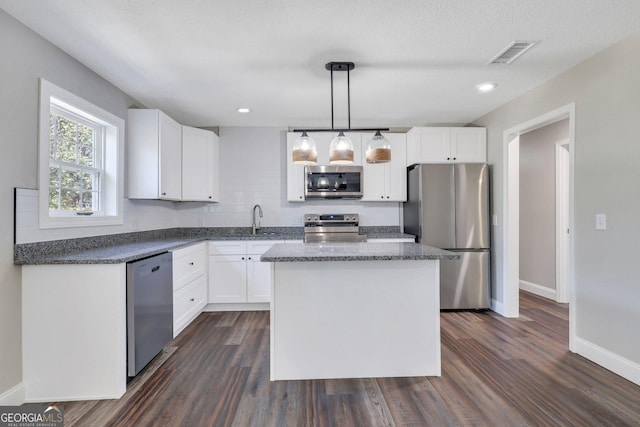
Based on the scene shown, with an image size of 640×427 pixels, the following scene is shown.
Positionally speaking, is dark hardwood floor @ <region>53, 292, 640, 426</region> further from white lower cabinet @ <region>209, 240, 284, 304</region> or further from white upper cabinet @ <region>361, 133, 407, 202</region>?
white upper cabinet @ <region>361, 133, 407, 202</region>

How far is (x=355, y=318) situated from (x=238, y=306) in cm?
217

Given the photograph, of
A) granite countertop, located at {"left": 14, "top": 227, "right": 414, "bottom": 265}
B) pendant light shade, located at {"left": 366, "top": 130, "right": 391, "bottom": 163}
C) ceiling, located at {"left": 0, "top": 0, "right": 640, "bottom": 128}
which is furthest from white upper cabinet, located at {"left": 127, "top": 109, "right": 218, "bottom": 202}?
pendant light shade, located at {"left": 366, "top": 130, "right": 391, "bottom": 163}

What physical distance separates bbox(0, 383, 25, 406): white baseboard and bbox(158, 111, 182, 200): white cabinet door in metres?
1.85

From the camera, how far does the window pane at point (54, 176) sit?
244cm

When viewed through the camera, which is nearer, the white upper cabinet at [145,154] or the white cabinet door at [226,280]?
the white upper cabinet at [145,154]

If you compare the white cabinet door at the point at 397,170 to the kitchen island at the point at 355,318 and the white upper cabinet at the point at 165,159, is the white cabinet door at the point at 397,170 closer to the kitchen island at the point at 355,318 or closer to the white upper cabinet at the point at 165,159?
the kitchen island at the point at 355,318

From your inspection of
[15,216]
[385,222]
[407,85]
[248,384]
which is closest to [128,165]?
[15,216]

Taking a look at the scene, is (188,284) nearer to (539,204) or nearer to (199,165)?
(199,165)

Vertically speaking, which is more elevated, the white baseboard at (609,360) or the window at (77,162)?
the window at (77,162)

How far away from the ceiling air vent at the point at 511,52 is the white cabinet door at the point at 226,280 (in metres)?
3.24

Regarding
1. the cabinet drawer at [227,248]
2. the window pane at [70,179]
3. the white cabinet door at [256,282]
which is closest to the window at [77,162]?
the window pane at [70,179]

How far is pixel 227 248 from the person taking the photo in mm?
3961

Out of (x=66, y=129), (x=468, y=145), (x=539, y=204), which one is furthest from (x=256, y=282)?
(x=539, y=204)

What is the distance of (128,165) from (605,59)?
4157 mm
